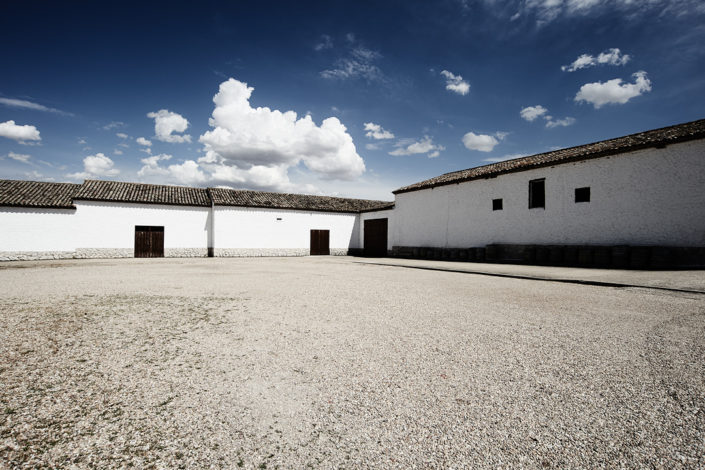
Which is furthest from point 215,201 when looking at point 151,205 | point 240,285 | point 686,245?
point 686,245

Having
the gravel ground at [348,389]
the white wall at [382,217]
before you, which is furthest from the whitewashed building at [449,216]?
the gravel ground at [348,389]

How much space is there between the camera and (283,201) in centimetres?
2534

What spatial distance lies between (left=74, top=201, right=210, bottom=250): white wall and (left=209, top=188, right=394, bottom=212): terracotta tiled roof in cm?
200

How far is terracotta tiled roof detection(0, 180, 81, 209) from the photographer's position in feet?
60.1

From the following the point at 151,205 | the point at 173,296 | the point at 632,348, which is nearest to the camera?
the point at 632,348

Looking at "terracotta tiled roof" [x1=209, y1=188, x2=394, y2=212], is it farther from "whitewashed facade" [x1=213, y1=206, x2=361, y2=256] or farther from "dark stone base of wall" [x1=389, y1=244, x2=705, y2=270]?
"dark stone base of wall" [x1=389, y1=244, x2=705, y2=270]

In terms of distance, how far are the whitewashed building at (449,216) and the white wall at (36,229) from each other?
0.06m

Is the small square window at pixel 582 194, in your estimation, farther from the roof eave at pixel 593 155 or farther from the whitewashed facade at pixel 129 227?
the whitewashed facade at pixel 129 227

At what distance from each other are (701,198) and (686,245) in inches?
65.0

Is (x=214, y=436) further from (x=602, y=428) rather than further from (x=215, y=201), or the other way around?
(x=215, y=201)

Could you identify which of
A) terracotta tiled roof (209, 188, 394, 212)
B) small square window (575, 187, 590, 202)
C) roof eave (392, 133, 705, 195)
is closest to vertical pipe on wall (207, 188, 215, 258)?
terracotta tiled roof (209, 188, 394, 212)

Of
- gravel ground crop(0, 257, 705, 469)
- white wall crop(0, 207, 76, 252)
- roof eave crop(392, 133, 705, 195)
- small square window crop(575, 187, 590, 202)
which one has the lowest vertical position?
gravel ground crop(0, 257, 705, 469)

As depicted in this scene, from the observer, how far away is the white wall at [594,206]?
1134 centimetres

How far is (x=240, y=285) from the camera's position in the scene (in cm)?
739
